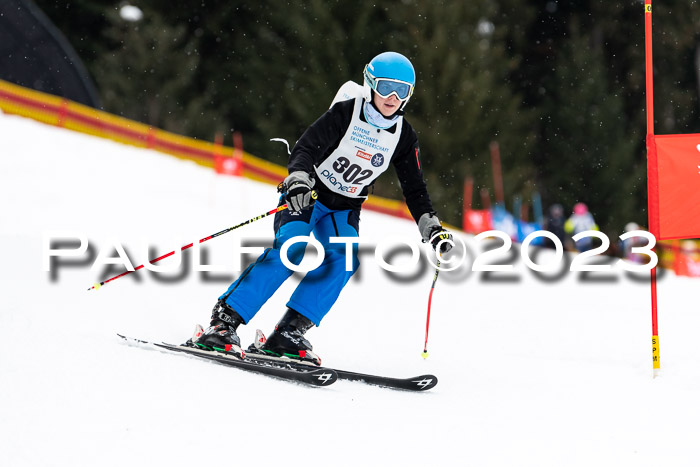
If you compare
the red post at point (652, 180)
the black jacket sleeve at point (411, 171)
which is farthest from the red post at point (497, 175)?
the black jacket sleeve at point (411, 171)

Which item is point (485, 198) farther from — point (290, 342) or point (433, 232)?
point (290, 342)

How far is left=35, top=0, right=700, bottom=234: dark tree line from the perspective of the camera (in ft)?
102

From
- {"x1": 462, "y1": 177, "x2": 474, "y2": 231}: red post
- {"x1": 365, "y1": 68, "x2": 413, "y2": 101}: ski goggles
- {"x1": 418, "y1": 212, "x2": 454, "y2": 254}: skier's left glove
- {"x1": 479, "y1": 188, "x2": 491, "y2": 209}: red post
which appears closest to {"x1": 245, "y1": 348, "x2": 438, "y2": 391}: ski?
{"x1": 418, "y1": 212, "x2": 454, "y2": 254}: skier's left glove

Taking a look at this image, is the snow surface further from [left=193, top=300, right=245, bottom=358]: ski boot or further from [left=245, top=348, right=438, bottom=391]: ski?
[left=193, top=300, right=245, bottom=358]: ski boot

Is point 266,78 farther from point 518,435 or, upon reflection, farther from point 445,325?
point 518,435

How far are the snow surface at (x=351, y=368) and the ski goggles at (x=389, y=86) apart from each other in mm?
1537

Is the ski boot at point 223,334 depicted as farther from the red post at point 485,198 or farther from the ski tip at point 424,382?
the red post at point 485,198

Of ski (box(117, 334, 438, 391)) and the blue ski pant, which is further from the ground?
the blue ski pant

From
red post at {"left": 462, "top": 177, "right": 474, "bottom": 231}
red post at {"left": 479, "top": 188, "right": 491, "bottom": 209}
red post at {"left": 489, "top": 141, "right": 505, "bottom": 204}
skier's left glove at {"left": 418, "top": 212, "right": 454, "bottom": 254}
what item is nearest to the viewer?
skier's left glove at {"left": 418, "top": 212, "right": 454, "bottom": 254}

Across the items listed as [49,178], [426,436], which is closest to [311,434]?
[426,436]

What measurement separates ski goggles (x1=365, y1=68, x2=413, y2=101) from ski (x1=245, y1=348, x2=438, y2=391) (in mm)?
1475

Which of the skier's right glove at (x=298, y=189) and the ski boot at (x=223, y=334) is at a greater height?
the skier's right glove at (x=298, y=189)

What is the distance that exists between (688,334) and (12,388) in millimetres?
5917

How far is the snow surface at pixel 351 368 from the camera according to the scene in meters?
3.12
